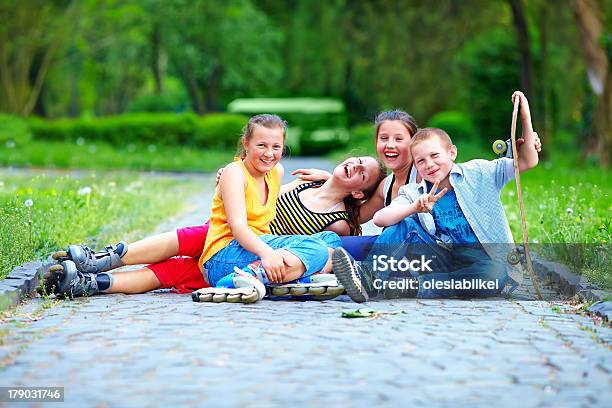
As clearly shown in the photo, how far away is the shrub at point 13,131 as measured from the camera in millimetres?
30044

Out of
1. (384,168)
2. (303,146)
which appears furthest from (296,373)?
(303,146)

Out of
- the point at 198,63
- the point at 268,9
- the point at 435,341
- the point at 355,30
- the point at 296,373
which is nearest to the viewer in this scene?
the point at 296,373

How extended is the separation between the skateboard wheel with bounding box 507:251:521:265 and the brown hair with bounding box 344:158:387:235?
1.24 m

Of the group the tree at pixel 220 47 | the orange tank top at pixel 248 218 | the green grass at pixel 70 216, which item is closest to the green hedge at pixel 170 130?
the tree at pixel 220 47

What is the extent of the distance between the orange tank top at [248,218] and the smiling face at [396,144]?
82 centimetres

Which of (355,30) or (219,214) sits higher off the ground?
(355,30)

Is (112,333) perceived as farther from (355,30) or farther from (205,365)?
(355,30)

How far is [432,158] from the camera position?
743 cm

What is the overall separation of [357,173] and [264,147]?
716 millimetres

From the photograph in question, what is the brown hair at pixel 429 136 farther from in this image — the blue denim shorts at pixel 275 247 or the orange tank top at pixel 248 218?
the orange tank top at pixel 248 218

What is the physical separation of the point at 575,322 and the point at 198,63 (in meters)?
36.8

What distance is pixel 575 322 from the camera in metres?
6.60

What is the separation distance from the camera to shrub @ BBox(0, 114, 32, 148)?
30.0 metres

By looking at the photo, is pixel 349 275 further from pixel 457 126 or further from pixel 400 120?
pixel 457 126
